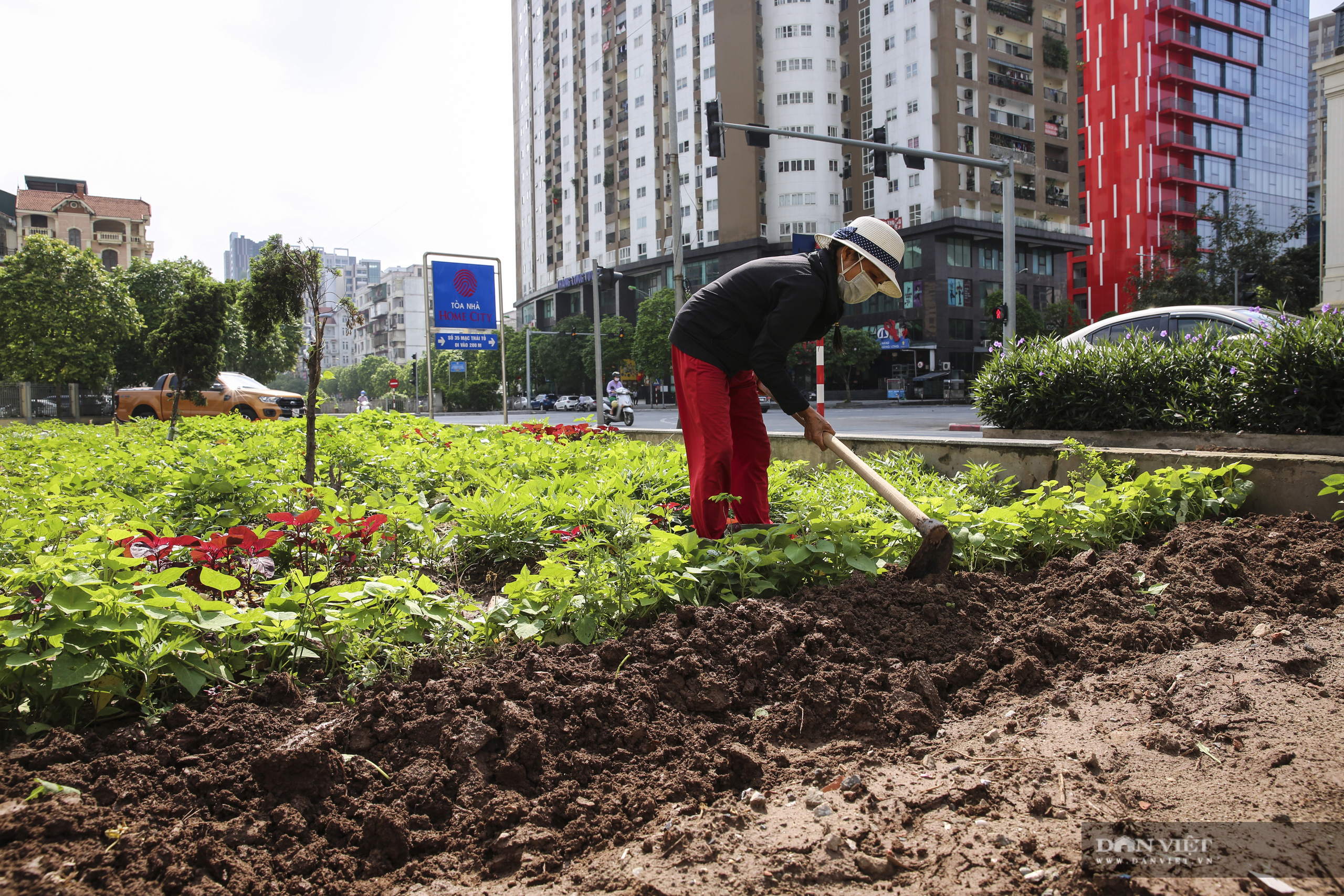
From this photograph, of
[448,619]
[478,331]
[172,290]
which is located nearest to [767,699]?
[448,619]

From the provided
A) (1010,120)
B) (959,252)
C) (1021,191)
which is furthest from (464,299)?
(1010,120)

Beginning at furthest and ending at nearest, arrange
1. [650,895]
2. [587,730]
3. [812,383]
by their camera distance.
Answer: [812,383] → [587,730] → [650,895]

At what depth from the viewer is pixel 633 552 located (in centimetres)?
298

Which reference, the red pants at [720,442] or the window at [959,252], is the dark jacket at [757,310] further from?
the window at [959,252]

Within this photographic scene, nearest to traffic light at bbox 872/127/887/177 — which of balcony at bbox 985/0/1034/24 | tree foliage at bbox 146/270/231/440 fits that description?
tree foliage at bbox 146/270/231/440

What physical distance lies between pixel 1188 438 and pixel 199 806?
624 centimetres

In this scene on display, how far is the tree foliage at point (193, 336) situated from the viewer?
39.8 ft

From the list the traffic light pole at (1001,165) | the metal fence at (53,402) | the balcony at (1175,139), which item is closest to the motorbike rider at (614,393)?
the traffic light pole at (1001,165)

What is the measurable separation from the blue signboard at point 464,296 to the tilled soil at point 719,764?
40.3 feet

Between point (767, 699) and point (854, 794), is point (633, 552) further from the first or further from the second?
point (854, 794)

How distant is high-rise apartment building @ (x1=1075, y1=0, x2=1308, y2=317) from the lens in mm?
59562

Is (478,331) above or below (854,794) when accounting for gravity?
above

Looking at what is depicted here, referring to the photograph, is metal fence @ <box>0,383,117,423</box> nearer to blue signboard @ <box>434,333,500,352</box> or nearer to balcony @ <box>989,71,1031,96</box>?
blue signboard @ <box>434,333,500,352</box>
